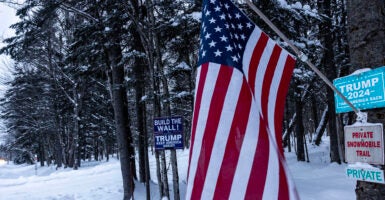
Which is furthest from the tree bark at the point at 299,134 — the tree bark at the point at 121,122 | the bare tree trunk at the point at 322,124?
the tree bark at the point at 121,122

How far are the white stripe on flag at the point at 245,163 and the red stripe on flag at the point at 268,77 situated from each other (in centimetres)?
33

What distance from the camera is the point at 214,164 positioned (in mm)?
2891

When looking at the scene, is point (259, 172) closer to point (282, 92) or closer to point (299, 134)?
point (282, 92)

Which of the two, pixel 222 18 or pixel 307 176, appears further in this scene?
pixel 307 176

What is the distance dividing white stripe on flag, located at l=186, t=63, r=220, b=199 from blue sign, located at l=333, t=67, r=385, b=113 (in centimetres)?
120

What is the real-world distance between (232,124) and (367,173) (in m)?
1.18

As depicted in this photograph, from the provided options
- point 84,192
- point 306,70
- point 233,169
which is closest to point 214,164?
point 233,169

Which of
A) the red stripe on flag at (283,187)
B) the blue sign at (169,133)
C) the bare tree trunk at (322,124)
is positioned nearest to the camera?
the red stripe on flag at (283,187)

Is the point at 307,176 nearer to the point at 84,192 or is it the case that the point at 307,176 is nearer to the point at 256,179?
the point at 84,192

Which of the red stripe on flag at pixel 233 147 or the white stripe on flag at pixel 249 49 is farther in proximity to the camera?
the white stripe on flag at pixel 249 49

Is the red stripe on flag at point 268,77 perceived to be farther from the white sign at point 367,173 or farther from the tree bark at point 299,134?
the tree bark at point 299,134

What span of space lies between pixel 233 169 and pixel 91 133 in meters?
38.3

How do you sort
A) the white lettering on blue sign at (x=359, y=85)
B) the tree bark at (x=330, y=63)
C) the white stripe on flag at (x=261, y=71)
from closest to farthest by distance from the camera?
the white lettering on blue sign at (x=359, y=85) < the white stripe on flag at (x=261, y=71) < the tree bark at (x=330, y=63)

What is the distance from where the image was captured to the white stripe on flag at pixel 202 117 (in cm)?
293
